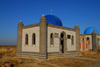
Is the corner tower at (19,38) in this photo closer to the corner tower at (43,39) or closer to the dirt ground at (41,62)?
the dirt ground at (41,62)

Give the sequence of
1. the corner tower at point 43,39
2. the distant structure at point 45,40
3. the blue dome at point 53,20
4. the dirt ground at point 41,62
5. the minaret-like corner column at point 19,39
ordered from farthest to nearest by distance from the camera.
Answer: the blue dome at point 53,20 < the minaret-like corner column at point 19,39 < the distant structure at point 45,40 < the corner tower at point 43,39 < the dirt ground at point 41,62

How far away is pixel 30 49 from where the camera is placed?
20906 mm

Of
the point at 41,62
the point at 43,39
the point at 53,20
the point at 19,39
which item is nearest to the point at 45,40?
the point at 43,39

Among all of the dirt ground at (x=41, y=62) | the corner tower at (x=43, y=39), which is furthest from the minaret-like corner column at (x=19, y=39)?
the corner tower at (x=43, y=39)

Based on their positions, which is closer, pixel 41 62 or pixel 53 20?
pixel 41 62

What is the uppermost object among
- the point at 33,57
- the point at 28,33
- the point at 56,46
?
the point at 28,33

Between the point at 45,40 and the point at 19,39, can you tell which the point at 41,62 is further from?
the point at 19,39

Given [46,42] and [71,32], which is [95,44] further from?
[46,42]

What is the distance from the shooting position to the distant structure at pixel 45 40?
19125 millimetres

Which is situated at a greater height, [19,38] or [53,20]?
[53,20]

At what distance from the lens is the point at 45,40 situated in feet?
62.5

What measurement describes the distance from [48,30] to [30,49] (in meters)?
4.43

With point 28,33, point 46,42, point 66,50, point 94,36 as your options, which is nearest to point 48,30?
point 46,42

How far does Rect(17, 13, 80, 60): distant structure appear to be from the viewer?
62.7 feet
